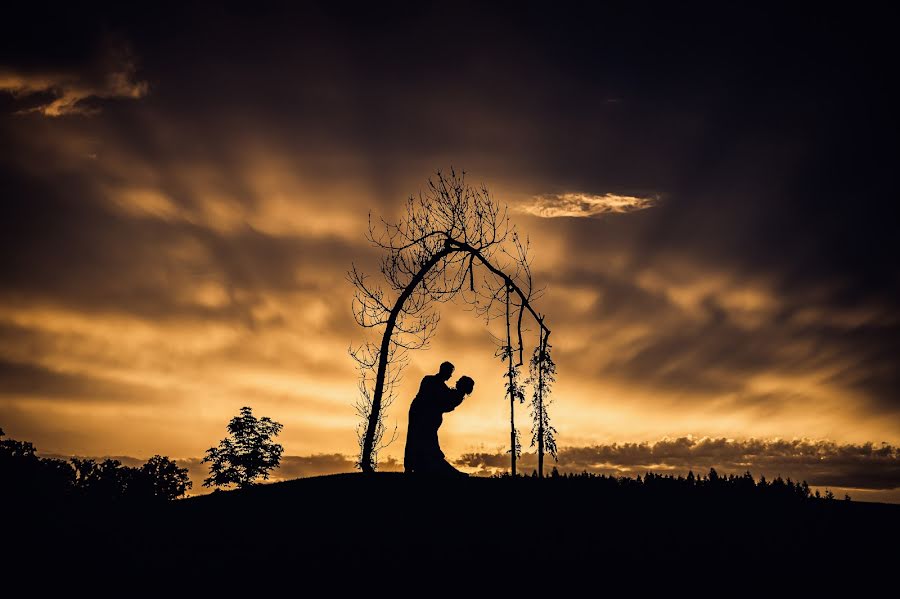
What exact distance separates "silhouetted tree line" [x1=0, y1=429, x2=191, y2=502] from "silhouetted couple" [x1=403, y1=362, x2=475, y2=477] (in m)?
15.7

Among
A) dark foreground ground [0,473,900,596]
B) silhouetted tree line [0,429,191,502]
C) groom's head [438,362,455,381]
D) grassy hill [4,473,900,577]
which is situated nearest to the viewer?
dark foreground ground [0,473,900,596]

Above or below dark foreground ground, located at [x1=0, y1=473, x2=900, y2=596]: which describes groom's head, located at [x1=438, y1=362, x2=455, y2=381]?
above

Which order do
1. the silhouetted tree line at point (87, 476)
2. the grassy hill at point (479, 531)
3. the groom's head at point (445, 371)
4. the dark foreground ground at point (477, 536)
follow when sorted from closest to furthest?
the dark foreground ground at point (477, 536)
the grassy hill at point (479, 531)
the groom's head at point (445, 371)
the silhouetted tree line at point (87, 476)

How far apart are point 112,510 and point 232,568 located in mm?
9952

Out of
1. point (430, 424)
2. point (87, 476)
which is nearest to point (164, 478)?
point (87, 476)

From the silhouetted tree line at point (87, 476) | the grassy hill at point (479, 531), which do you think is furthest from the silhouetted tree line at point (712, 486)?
the silhouetted tree line at point (87, 476)

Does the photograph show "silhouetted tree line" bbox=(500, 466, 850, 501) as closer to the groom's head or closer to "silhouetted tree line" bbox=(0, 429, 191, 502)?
the groom's head

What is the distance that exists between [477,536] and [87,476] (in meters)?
42.2

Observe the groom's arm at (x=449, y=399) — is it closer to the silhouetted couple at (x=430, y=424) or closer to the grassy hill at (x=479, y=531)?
the silhouetted couple at (x=430, y=424)

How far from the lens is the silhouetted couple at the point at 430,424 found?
2289cm

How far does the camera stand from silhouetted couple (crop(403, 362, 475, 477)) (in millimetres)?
22891

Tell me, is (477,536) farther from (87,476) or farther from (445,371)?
(87,476)

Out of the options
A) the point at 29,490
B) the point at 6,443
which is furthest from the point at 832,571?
the point at 6,443

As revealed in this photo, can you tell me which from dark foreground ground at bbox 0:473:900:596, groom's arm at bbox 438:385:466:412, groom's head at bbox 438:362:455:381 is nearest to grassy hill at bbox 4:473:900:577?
dark foreground ground at bbox 0:473:900:596
